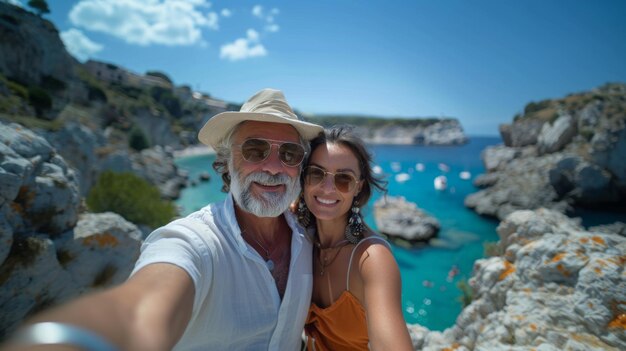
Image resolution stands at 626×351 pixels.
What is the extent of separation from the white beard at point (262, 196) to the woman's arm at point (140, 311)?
82cm

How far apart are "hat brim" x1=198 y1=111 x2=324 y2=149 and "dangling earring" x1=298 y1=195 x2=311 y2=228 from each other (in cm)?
73

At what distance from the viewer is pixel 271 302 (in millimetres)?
1987

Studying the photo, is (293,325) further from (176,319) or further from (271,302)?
(176,319)

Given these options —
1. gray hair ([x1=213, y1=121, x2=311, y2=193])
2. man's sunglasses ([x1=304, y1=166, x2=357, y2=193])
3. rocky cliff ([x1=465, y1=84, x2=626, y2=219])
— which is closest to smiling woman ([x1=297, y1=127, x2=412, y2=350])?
man's sunglasses ([x1=304, y1=166, x2=357, y2=193])

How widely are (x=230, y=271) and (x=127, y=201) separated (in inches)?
555

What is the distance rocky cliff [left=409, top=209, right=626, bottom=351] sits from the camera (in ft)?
8.84

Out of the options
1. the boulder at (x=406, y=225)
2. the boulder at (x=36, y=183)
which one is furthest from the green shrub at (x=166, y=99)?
the boulder at (x=36, y=183)

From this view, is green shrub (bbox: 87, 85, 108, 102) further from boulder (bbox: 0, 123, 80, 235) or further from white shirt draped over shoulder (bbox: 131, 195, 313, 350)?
white shirt draped over shoulder (bbox: 131, 195, 313, 350)

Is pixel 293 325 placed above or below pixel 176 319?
below

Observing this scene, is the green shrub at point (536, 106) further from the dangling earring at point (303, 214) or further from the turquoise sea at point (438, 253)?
the dangling earring at point (303, 214)

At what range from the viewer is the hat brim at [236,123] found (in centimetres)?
227

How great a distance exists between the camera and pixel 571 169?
85.0ft

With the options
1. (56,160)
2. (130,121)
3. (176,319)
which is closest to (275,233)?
(176,319)

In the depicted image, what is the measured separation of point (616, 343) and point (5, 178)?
6.83 metres
